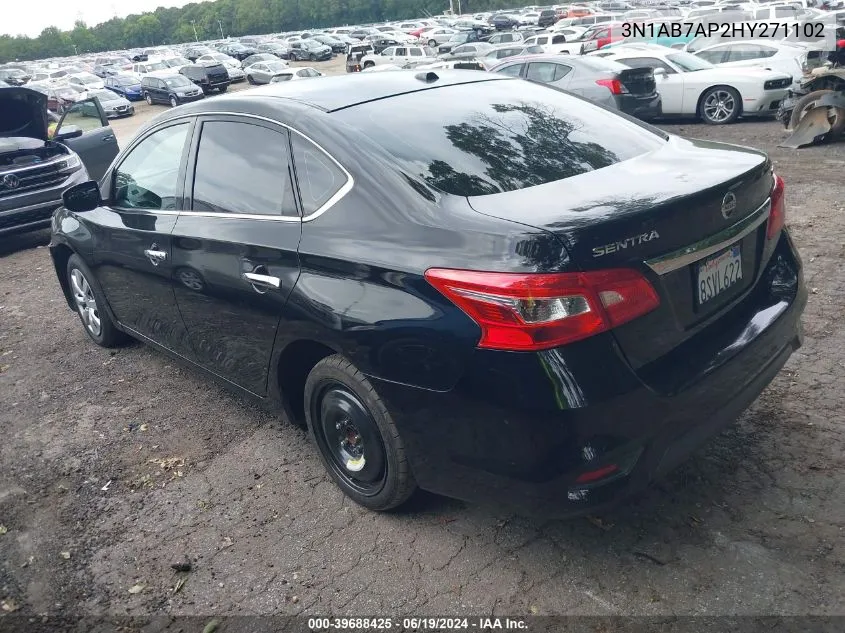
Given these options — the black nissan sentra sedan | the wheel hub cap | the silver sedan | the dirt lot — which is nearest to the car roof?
the black nissan sentra sedan

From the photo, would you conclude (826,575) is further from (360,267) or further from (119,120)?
(119,120)

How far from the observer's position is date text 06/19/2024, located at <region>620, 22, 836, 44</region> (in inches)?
703

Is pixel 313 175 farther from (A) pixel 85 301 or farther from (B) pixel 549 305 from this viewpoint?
(A) pixel 85 301

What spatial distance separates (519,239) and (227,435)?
2.39 meters

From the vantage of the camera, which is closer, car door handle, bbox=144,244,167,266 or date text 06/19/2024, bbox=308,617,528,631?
date text 06/19/2024, bbox=308,617,528,631

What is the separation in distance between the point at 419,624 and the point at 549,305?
1241mm

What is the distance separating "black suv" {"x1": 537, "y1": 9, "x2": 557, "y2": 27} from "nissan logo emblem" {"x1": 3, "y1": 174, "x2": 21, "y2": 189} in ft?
168

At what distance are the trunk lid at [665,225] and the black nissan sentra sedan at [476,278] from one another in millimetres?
11

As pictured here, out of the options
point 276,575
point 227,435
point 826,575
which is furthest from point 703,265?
point 227,435

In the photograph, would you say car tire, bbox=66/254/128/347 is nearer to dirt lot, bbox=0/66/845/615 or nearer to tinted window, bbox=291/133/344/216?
dirt lot, bbox=0/66/845/615

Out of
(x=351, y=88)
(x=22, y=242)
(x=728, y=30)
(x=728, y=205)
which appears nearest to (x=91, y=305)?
(x=351, y=88)

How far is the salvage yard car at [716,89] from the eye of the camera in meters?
12.9

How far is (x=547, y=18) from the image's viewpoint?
56156 millimetres

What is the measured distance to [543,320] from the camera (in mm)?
2355
